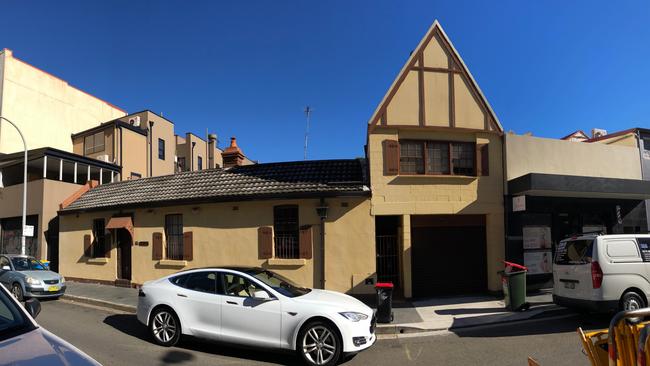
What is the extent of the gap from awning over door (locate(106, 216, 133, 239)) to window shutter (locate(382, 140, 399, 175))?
958 cm

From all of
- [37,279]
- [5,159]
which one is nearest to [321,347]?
[37,279]

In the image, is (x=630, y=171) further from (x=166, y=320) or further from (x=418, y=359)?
(x=166, y=320)

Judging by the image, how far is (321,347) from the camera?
6.16 meters

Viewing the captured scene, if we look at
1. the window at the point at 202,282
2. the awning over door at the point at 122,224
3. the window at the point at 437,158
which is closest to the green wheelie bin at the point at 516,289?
the window at the point at 437,158

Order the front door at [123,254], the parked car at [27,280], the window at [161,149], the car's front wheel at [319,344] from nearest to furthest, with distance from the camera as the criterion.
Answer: the car's front wheel at [319,344], the parked car at [27,280], the front door at [123,254], the window at [161,149]

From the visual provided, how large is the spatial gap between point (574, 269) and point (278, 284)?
636 cm

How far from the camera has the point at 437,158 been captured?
12.6m

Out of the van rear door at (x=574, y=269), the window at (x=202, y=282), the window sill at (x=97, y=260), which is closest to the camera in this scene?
the window at (x=202, y=282)

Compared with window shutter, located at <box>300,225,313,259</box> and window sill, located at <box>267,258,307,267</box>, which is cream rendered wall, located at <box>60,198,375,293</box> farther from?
window shutter, located at <box>300,225,313,259</box>

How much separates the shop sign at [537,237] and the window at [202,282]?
9.98 metres

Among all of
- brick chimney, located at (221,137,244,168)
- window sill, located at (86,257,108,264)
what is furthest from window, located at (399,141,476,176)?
window sill, located at (86,257,108,264)

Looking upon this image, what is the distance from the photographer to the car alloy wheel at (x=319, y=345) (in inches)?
242

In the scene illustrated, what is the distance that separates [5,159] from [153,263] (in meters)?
13.6

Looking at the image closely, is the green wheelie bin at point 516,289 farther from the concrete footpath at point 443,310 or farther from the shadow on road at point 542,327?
the shadow on road at point 542,327
